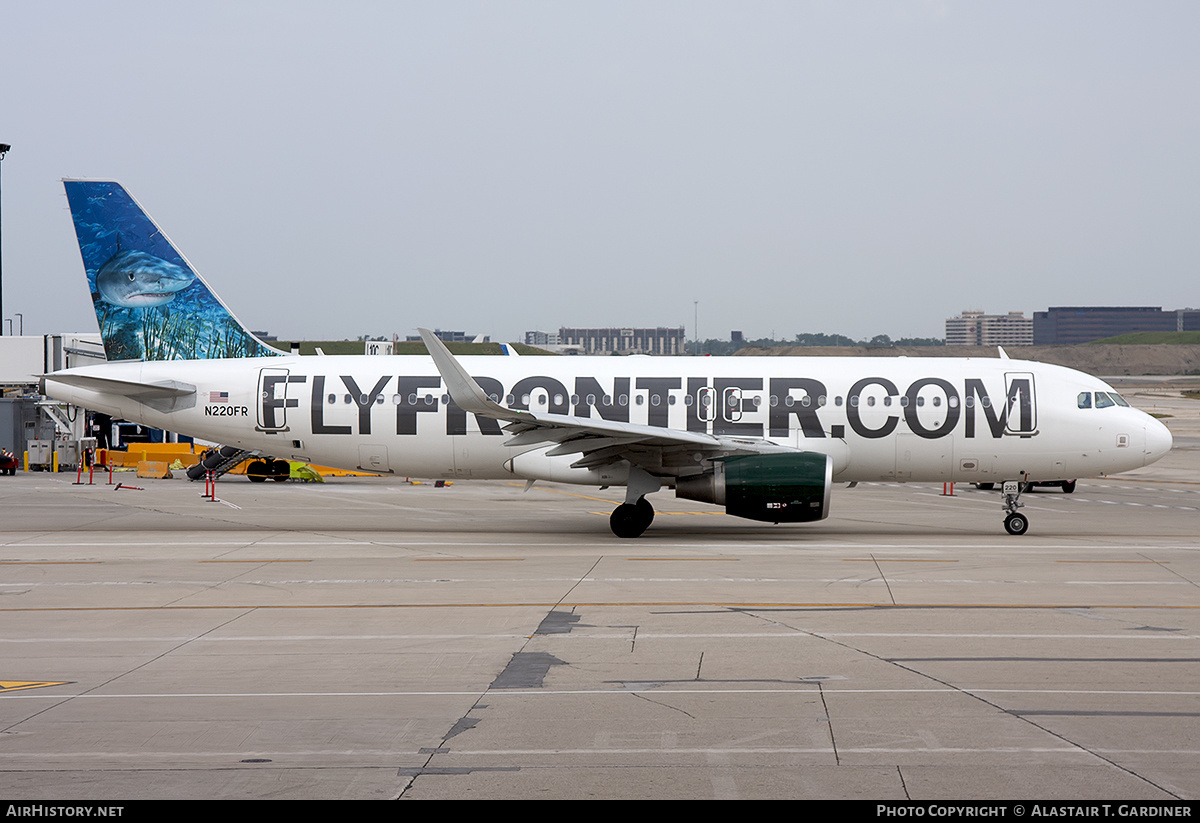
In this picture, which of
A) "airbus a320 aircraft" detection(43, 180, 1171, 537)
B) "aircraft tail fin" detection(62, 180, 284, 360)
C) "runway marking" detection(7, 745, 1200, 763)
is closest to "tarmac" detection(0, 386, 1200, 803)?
"runway marking" detection(7, 745, 1200, 763)

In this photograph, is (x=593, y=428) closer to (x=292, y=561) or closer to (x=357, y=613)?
(x=292, y=561)

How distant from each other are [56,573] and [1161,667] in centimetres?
1618

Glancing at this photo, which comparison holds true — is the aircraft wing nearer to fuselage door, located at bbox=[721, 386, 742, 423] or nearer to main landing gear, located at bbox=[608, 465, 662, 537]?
main landing gear, located at bbox=[608, 465, 662, 537]

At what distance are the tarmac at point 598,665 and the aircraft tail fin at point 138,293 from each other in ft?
14.9

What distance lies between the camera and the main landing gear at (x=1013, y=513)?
2344 centimetres

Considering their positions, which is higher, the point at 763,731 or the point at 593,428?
the point at 593,428

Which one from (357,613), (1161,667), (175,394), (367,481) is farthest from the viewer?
(367,481)

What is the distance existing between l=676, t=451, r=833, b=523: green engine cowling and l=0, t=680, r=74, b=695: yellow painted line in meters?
13.0

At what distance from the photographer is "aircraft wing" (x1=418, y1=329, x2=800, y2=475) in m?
21.0

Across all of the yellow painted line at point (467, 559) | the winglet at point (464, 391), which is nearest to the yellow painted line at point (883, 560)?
the yellow painted line at point (467, 559)

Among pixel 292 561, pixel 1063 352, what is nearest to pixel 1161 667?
pixel 292 561

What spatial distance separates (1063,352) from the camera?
544 ft

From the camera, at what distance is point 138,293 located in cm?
2570

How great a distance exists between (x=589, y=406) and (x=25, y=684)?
14766mm
